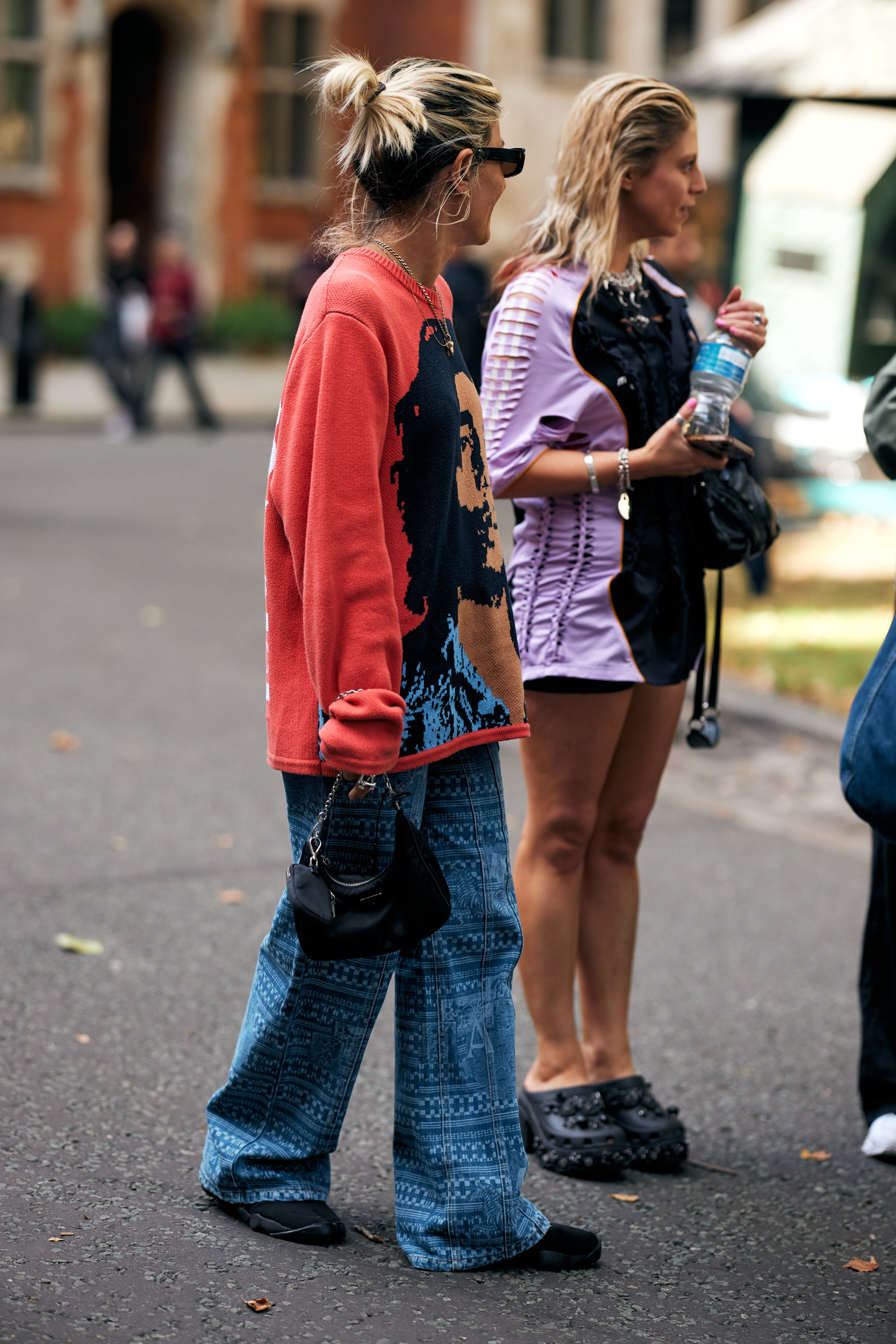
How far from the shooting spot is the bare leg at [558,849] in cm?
345

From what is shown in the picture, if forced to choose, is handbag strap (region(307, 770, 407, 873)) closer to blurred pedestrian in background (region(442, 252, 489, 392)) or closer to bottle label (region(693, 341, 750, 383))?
bottle label (region(693, 341, 750, 383))

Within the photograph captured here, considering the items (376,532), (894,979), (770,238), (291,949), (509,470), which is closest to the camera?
(376,532)

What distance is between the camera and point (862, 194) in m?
11.9

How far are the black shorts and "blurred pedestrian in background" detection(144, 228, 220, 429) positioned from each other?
53.1ft

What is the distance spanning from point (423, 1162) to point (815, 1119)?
129cm

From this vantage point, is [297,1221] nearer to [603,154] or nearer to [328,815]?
[328,815]

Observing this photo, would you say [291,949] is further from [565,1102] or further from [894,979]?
[894,979]

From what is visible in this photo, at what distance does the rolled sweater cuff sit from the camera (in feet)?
8.64

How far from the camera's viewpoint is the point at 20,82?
28.4m

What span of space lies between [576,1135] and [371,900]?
3.41ft

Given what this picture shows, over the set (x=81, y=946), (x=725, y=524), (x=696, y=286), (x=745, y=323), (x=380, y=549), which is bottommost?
(x=81, y=946)

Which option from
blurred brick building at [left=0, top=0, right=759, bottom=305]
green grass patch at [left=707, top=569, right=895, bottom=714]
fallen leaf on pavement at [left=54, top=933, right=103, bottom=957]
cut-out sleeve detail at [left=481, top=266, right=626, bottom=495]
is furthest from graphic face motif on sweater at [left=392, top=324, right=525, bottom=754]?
blurred brick building at [left=0, top=0, right=759, bottom=305]

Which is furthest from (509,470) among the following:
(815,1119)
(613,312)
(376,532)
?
(815,1119)

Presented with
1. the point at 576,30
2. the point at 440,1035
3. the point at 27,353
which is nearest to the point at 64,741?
the point at 440,1035
